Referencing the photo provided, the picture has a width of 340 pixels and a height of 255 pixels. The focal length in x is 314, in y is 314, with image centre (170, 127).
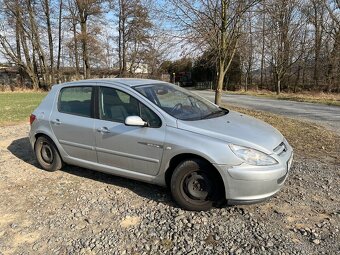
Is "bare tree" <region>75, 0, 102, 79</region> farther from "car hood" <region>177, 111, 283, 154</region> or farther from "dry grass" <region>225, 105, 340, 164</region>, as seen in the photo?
"car hood" <region>177, 111, 283, 154</region>

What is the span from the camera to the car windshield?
434 cm

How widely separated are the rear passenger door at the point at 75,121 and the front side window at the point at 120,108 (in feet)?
0.74

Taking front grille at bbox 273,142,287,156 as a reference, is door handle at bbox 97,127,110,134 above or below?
above

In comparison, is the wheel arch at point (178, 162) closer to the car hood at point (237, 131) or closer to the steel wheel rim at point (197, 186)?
the steel wheel rim at point (197, 186)

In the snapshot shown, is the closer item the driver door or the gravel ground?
the gravel ground

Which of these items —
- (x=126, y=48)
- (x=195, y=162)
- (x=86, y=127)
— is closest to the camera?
(x=195, y=162)

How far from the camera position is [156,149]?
13.4 feet

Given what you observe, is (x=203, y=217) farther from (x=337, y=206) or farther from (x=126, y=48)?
(x=126, y=48)

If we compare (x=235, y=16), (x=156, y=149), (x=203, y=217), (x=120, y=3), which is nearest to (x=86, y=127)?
(x=156, y=149)

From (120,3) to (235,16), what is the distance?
32.2 metres

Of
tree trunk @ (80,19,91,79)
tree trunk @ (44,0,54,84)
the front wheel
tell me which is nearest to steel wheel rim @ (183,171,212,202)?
the front wheel

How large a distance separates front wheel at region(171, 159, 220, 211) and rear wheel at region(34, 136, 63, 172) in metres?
2.42

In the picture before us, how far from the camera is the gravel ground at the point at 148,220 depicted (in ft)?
10.5

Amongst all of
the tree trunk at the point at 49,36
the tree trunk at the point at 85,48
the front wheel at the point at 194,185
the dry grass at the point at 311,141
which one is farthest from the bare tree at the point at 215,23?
the tree trunk at the point at 49,36
